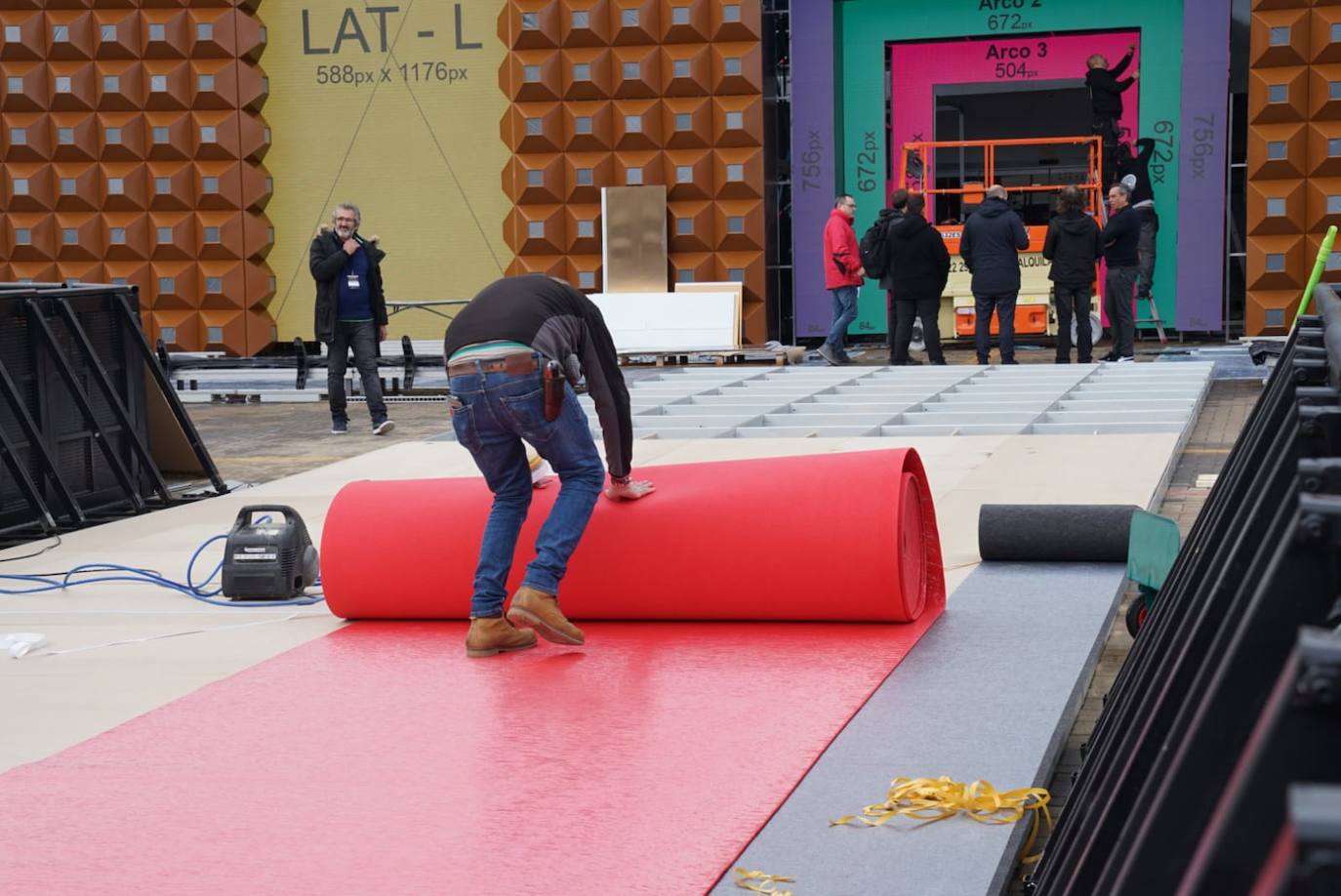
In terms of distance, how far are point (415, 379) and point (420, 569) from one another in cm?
986

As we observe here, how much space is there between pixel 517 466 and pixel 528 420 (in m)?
0.25

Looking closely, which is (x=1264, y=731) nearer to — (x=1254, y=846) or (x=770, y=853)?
(x=1254, y=846)

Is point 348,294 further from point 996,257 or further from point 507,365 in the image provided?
point 507,365

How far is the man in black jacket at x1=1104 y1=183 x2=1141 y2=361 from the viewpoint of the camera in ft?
44.5

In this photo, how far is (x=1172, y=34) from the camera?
15.4 meters

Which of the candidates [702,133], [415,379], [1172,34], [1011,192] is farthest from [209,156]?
[1172,34]

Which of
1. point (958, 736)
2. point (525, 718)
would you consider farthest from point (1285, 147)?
point (525, 718)

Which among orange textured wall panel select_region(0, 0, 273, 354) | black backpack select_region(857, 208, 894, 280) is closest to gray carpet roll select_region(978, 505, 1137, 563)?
black backpack select_region(857, 208, 894, 280)

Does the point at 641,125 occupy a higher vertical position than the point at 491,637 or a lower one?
higher

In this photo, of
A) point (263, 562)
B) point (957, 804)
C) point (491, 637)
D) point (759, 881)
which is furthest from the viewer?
point (263, 562)

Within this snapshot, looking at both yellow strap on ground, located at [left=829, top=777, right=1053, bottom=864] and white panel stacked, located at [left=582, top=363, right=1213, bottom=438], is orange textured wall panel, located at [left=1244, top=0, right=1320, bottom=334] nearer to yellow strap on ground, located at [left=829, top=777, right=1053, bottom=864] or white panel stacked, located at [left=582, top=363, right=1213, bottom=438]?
white panel stacked, located at [left=582, top=363, right=1213, bottom=438]

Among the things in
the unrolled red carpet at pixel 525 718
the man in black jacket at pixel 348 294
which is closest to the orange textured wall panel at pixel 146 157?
the man in black jacket at pixel 348 294

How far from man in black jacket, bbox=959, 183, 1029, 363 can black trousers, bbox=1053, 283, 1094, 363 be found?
1.29 ft

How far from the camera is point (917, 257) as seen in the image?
1383 cm
